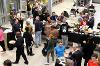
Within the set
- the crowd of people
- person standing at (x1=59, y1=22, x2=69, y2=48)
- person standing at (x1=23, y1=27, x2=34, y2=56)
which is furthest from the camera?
person standing at (x1=59, y1=22, x2=69, y2=48)

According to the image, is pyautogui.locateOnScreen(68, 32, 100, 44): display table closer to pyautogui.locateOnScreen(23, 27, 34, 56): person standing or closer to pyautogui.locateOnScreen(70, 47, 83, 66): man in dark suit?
pyautogui.locateOnScreen(23, 27, 34, 56): person standing

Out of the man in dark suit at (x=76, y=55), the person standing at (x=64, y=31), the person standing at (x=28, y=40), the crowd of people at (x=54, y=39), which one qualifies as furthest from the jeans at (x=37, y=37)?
the man in dark suit at (x=76, y=55)

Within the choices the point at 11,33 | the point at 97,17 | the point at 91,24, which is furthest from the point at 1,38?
the point at 97,17

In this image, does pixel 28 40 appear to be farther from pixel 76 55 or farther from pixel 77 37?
pixel 76 55

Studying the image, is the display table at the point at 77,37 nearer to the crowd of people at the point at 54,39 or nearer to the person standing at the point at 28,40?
the crowd of people at the point at 54,39

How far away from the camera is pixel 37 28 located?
14445 mm

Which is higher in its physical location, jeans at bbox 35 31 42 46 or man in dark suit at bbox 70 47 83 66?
man in dark suit at bbox 70 47 83 66

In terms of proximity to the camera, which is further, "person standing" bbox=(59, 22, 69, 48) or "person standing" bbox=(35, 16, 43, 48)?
"person standing" bbox=(35, 16, 43, 48)

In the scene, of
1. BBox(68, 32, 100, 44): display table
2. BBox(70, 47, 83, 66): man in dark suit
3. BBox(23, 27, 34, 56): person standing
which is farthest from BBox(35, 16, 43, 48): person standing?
BBox(70, 47, 83, 66): man in dark suit

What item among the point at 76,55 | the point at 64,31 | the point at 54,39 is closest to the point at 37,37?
the point at 64,31

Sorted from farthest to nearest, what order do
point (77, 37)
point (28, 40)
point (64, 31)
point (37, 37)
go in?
1. point (37, 37)
2. point (77, 37)
3. point (64, 31)
4. point (28, 40)

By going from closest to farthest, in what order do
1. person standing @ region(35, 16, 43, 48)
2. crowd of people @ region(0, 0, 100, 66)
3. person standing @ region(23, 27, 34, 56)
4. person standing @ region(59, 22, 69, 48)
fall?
crowd of people @ region(0, 0, 100, 66), person standing @ region(23, 27, 34, 56), person standing @ region(59, 22, 69, 48), person standing @ region(35, 16, 43, 48)

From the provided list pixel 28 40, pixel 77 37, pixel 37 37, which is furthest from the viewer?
pixel 37 37

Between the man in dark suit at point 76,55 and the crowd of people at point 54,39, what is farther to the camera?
the crowd of people at point 54,39
